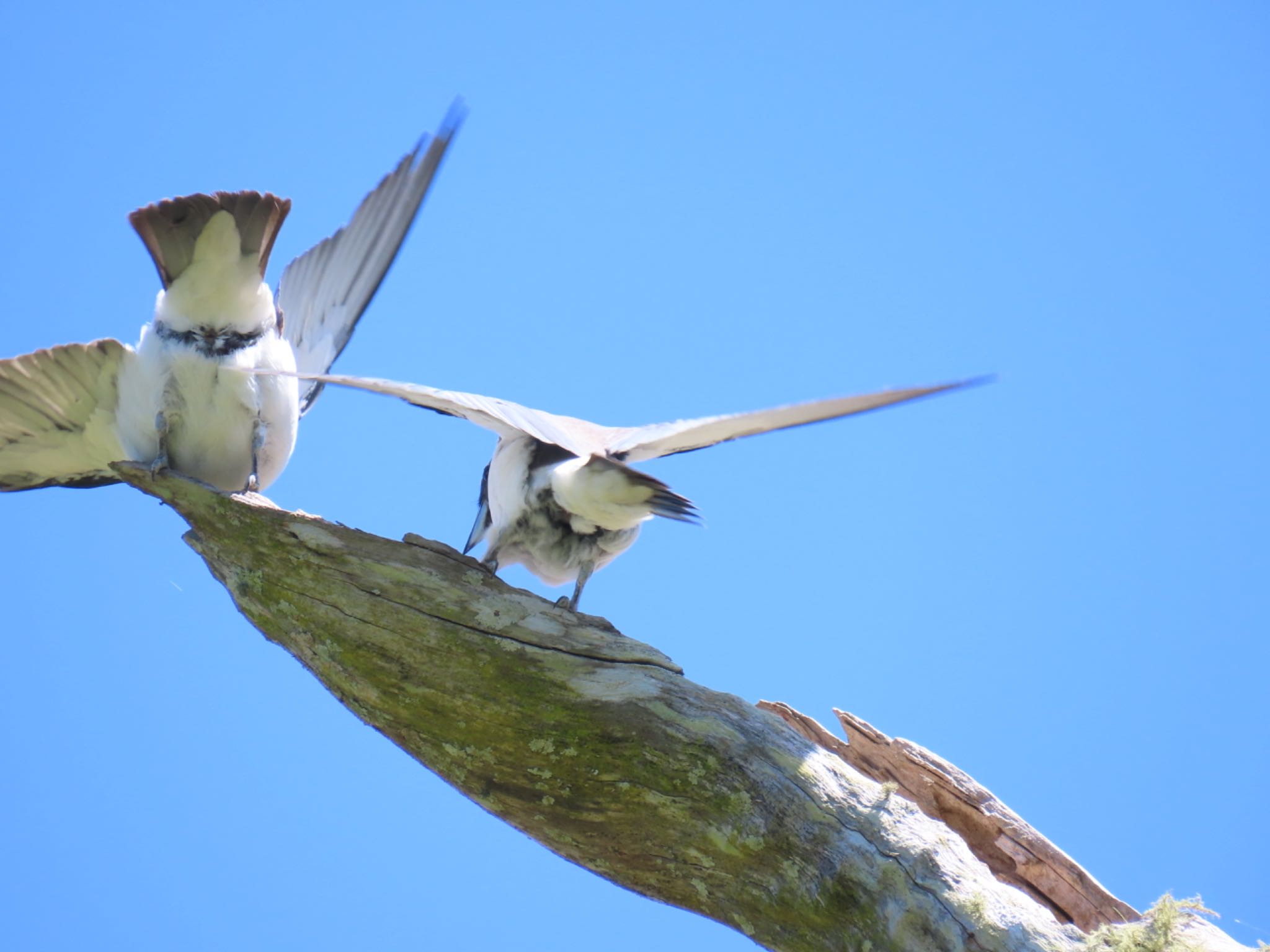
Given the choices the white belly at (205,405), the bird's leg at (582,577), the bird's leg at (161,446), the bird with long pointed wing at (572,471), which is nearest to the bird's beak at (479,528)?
the bird with long pointed wing at (572,471)

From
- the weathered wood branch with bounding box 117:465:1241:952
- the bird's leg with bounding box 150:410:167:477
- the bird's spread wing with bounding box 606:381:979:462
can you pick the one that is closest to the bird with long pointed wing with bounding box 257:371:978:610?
the bird's spread wing with bounding box 606:381:979:462

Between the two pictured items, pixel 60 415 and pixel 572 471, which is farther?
pixel 60 415

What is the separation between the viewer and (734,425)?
2.94 m

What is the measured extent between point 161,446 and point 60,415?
495 millimetres

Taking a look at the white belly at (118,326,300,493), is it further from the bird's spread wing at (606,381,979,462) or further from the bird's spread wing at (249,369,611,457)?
the bird's spread wing at (606,381,979,462)

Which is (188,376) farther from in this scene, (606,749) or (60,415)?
(606,749)

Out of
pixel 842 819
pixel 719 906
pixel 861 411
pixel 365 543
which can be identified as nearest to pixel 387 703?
pixel 365 543

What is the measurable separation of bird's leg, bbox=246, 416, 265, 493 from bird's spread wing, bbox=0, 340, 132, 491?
504 millimetres

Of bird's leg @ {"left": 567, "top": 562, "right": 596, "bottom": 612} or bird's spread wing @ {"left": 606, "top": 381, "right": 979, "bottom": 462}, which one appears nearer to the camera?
bird's spread wing @ {"left": 606, "top": 381, "right": 979, "bottom": 462}

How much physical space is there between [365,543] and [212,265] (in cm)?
111

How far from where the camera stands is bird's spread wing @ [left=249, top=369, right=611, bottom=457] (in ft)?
9.24

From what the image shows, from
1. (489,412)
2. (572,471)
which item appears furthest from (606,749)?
(489,412)

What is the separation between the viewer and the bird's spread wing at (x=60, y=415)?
381cm

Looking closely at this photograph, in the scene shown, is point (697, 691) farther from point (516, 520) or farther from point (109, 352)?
point (109, 352)
